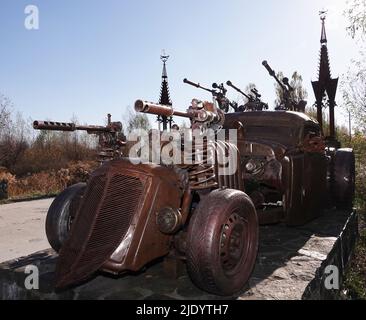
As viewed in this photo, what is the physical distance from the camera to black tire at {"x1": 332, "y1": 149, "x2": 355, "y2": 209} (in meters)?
6.90

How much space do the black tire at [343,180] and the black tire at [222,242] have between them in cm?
409

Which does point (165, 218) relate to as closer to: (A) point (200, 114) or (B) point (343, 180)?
(A) point (200, 114)

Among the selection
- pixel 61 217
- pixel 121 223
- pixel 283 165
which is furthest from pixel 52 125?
pixel 283 165

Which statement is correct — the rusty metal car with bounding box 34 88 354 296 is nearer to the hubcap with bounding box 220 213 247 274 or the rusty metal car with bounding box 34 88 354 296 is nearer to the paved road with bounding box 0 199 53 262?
the hubcap with bounding box 220 213 247 274

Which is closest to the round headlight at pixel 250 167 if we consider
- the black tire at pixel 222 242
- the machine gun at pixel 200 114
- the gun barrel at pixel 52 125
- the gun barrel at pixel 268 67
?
the machine gun at pixel 200 114

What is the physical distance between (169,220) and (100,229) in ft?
1.78

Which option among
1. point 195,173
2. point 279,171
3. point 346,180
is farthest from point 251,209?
point 346,180

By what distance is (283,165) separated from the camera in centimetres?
480

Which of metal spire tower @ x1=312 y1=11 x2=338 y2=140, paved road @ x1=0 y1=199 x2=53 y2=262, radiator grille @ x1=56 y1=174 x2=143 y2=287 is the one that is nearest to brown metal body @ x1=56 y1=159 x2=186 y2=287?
radiator grille @ x1=56 y1=174 x2=143 y2=287

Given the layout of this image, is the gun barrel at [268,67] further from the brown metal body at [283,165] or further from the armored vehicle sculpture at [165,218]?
the armored vehicle sculpture at [165,218]

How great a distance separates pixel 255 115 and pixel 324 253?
2.27 m

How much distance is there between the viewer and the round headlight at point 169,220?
9.52ft

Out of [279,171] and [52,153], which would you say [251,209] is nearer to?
[279,171]

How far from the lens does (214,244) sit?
2.88 meters
